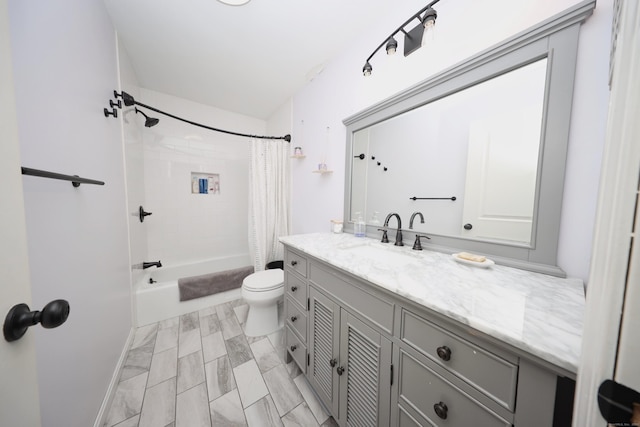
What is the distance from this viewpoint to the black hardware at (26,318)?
0.37 m

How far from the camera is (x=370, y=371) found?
2.64 ft

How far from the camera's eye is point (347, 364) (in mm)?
911

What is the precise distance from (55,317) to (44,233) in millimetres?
593

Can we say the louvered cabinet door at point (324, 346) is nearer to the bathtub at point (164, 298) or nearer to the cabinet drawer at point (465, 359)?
the cabinet drawer at point (465, 359)

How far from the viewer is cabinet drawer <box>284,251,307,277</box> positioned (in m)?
1.20

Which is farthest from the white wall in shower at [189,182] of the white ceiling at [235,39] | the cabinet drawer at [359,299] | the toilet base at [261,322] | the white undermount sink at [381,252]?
the cabinet drawer at [359,299]

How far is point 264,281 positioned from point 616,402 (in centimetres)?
180

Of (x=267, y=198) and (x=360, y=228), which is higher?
(x=267, y=198)

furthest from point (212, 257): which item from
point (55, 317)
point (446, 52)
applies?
point (446, 52)

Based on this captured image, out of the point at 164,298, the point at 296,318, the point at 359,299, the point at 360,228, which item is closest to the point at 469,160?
the point at 360,228

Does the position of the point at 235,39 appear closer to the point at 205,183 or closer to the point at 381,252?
the point at 205,183

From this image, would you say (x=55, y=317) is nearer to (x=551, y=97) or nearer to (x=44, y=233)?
(x=44, y=233)

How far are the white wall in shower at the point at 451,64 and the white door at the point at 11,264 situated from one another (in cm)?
153

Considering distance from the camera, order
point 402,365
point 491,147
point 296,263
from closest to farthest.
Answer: point 402,365 < point 491,147 < point 296,263
